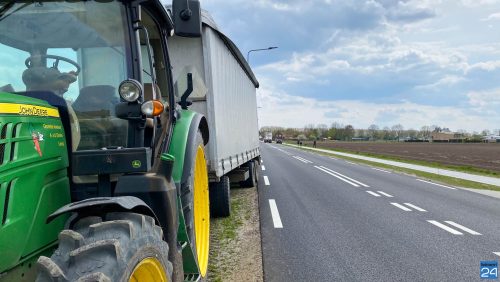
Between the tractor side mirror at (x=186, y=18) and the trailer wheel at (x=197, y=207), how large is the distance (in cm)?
127

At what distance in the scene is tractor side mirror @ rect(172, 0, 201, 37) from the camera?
10.4 feet

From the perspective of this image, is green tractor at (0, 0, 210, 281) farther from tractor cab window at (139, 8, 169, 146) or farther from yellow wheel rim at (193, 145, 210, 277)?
yellow wheel rim at (193, 145, 210, 277)

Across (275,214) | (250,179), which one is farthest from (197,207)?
(250,179)

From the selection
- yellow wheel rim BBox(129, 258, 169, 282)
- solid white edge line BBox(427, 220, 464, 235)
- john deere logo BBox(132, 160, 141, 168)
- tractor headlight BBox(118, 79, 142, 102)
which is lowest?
solid white edge line BBox(427, 220, 464, 235)

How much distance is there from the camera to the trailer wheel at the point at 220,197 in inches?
312

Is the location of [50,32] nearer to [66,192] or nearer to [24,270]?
[66,192]

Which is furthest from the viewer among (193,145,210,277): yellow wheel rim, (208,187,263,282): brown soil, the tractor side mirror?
(208,187,263,282): brown soil

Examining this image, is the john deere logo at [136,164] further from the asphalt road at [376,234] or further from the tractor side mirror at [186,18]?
the asphalt road at [376,234]

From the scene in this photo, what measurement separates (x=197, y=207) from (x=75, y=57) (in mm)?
2208

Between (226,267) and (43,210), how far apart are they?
353 cm

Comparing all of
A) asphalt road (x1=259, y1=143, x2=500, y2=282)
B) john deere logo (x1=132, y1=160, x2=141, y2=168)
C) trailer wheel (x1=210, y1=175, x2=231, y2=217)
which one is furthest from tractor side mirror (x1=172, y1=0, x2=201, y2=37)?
trailer wheel (x1=210, y1=175, x2=231, y2=217)

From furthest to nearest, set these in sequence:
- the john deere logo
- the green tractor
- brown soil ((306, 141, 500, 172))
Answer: brown soil ((306, 141, 500, 172))
the john deere logo
the green tractor

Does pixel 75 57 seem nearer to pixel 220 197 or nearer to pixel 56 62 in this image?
pixel 56 62

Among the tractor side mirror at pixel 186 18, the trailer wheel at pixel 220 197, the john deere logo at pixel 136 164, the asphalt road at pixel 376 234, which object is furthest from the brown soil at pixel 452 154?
the john deere logo at pixel 136 164
